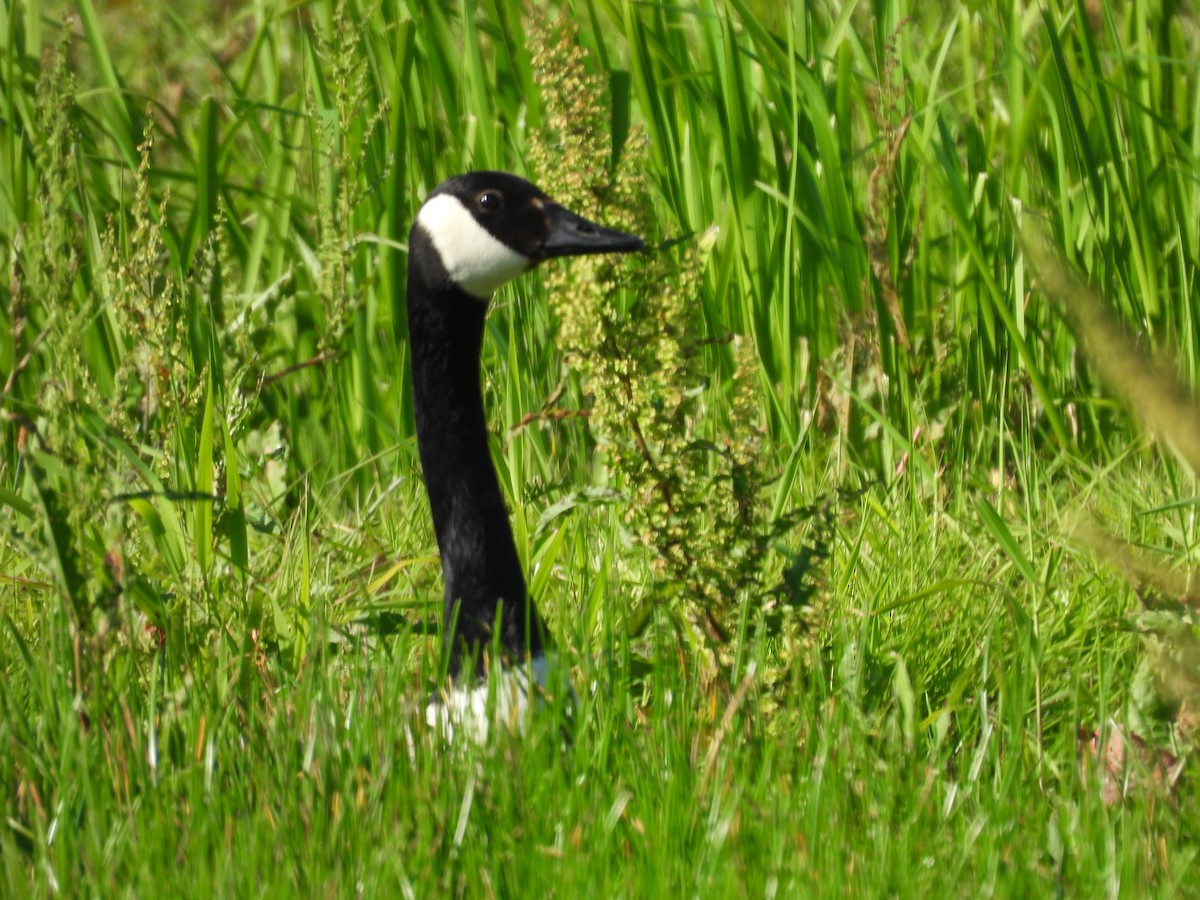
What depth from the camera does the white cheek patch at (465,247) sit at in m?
2.53

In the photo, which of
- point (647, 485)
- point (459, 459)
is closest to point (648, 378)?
point (647, 485)

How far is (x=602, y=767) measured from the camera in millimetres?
2027

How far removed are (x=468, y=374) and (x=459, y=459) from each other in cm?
15

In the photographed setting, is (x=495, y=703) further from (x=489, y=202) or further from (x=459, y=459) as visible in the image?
(x=489, y=202)

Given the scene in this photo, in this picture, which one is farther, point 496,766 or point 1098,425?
point 1098,425

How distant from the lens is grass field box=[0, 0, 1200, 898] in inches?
74.1

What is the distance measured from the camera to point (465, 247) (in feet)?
8.32

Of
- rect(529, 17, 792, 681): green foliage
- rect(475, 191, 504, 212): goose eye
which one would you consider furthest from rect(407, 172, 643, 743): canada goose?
rect(529, 17, 792, 681): green foliage

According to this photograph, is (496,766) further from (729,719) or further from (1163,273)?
(1163,273)

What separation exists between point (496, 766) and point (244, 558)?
2.48 feet

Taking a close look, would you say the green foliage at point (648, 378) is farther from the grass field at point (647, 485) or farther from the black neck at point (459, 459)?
the black neck at point (459, 459)

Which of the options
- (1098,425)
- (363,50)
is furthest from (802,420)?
(363,50)

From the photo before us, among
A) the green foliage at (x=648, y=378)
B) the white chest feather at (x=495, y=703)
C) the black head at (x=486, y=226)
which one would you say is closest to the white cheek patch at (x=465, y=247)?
the black head at (x=486, y=226)

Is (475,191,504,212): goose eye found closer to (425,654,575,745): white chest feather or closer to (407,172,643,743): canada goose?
(407,172,643,743): canada goose
